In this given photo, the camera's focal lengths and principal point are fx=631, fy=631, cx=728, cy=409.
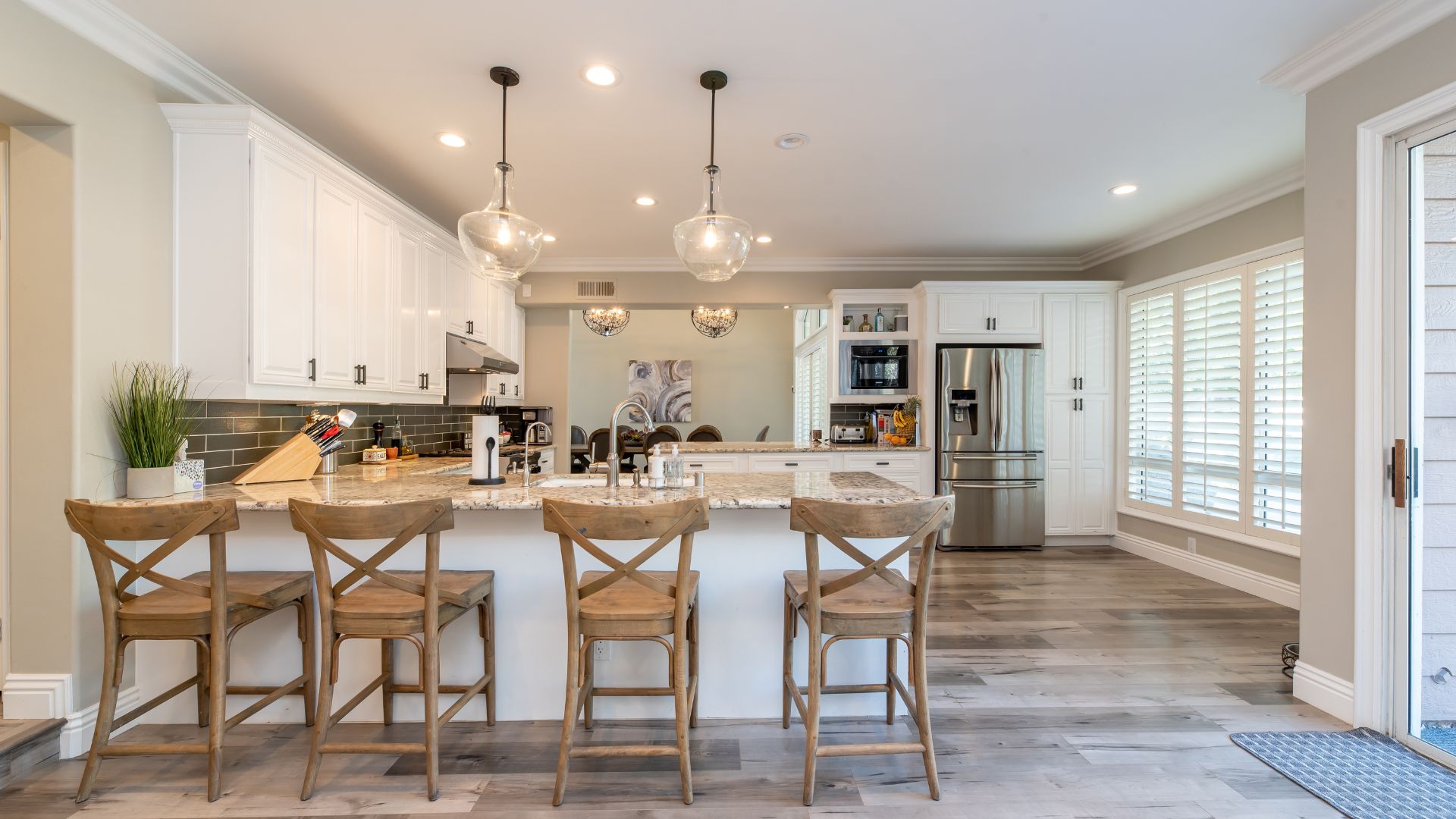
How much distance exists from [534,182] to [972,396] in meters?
3.78

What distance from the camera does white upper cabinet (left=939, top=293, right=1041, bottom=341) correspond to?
17.7 ft

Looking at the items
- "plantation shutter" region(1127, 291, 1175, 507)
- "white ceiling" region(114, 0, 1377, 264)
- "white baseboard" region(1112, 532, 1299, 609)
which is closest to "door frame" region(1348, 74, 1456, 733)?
"white ceiling" region(114, 0, 1377, 264)

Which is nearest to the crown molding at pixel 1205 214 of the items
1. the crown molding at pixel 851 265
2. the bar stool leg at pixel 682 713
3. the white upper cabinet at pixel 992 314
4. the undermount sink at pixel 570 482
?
the crown molding at pixel 851 265

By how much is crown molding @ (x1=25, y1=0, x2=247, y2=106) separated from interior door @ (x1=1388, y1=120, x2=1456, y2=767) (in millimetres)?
4540

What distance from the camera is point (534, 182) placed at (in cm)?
378

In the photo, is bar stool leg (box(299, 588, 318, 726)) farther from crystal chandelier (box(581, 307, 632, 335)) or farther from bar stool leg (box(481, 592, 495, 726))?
crystal chandelier (box(581, 307, 632, 335))

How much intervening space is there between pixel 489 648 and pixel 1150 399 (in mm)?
4997

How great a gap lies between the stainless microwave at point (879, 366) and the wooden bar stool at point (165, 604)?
4583 millimetres

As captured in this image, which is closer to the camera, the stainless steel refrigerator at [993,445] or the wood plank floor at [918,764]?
the wood plank floor at [918,764]

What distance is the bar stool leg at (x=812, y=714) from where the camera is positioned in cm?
188

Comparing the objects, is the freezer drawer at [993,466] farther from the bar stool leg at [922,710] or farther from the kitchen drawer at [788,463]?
the bar stool leg at [922,710]

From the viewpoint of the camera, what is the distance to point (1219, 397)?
423cm

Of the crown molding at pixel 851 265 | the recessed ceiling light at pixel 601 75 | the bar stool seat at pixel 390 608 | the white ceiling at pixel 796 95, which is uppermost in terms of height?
the white ceiling at pixel 796 95

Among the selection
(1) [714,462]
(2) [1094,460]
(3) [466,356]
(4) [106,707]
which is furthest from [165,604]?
(2) [1094,460]
